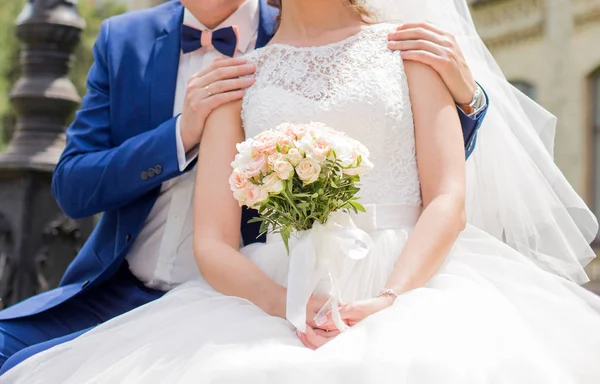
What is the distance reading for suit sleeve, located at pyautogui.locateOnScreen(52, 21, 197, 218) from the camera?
12.2ft

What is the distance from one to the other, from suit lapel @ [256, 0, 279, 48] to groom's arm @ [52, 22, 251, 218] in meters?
0.57

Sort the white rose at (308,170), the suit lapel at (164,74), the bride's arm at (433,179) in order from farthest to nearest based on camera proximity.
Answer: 1. the suit lapel at (164,74)
2. the bride's arm at (433,179)
3. the white rose at (308,170)

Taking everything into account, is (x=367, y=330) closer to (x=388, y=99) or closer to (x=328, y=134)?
(x=328, y=134)

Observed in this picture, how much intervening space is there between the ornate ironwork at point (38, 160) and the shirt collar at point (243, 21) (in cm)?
171

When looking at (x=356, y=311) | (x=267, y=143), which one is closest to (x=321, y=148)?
(x=267, y=143)

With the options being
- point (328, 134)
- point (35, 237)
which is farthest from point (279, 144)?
point (35, 237)

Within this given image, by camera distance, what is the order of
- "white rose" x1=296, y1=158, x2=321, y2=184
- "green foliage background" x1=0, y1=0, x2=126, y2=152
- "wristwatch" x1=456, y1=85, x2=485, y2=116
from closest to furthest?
"white rose" x1=296, y1=158, x2=321, y2=184 < "wristwatch" x1=456, y1=85, x2=485, y2=116 < "green foliage background" x1=0, y1=0, x2=126, y2=152

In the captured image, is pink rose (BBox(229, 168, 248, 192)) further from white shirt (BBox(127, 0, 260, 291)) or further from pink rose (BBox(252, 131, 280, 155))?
white shirt (BBox(127, 0, 260, 291))

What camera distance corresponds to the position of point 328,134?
286 cm

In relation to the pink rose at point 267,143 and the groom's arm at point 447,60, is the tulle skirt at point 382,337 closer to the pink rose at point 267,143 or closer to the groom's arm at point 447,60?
the groom's arm at point 447,60

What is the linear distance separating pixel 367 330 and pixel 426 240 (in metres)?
0.56

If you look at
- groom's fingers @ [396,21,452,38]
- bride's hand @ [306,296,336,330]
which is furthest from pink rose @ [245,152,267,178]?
groom's fingers @ [396,21,452,38]

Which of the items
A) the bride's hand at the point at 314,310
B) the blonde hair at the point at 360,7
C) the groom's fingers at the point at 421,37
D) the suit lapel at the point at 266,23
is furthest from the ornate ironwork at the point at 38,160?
the bride's hand at the point at 314,310

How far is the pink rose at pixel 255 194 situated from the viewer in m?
2.83
